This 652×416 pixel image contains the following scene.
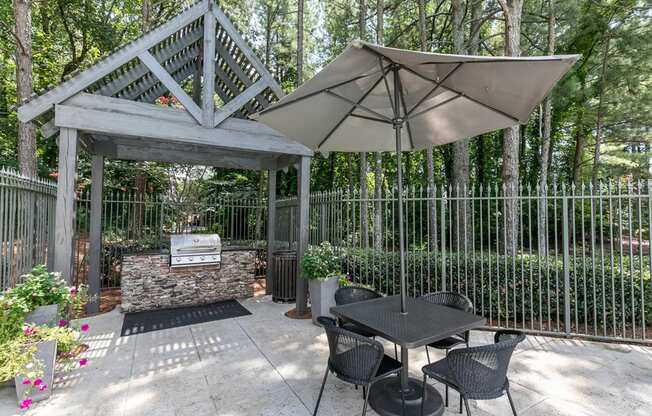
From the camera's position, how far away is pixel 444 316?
2.50 m

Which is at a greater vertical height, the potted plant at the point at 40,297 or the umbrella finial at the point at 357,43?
the umbrella finial at the point at 357,43

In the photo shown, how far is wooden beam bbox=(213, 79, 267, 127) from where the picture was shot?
169 inches

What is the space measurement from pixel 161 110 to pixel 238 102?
3.29 ft

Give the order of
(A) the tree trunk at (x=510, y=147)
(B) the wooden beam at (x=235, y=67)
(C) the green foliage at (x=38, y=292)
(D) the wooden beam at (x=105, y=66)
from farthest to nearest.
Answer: (A) the tree trunk at (x=510, y=147), (B) the wooden beam at (x=235, y=67), (D) the wooden beam at (x=105, y=66), (C) the green foliage at (x=38, y=292)

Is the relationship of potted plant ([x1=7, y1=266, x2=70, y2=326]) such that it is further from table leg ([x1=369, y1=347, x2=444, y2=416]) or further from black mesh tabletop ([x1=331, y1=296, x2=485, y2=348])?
table leg ([x1=369, y1=347, x2=444, y2=416])

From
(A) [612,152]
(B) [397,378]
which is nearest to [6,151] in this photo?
(B) [397,378]

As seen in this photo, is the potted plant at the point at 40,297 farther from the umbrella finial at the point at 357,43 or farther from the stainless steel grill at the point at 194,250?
the umbrella finial at the point at 357,43

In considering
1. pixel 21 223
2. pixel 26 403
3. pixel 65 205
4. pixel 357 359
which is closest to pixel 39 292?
pixel 26 403

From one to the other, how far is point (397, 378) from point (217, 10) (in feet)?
16.3

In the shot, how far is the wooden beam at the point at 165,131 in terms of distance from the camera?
3518 millimetres

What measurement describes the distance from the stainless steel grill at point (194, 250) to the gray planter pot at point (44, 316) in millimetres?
2317

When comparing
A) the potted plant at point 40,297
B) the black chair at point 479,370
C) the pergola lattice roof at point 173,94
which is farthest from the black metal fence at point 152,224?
the black chair at point 479,370

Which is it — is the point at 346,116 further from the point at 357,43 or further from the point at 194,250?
the point at 194,250

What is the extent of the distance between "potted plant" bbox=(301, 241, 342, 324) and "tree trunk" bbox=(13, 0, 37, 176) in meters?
6.13
